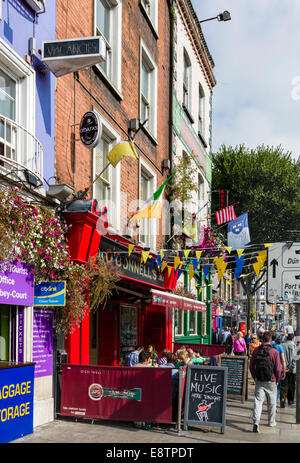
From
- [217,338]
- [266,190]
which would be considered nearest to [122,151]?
[217,338]

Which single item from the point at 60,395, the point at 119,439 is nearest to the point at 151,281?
the point at 60,395

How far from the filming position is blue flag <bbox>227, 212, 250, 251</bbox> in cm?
2034

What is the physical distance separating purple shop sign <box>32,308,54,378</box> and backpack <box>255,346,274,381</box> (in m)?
3.77

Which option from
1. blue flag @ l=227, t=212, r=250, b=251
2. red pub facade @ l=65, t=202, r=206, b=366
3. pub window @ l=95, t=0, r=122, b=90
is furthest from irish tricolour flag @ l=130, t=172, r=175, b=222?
blue flag @ l=227, t=212, r=250, b=251

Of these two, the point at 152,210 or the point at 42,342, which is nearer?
the point at 42,342

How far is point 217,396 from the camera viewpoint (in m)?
9.28

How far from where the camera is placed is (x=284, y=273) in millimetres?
10742

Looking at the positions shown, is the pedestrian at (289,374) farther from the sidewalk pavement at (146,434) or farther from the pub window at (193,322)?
the pub window at (193,322)

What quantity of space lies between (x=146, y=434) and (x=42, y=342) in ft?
7.70

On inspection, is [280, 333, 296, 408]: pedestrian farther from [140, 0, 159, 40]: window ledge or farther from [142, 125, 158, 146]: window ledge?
[140, 0, 159, 40]: window ledge

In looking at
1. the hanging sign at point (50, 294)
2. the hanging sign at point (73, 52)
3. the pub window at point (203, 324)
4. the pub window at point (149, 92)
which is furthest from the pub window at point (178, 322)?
the hanging sign at point (73, 52)

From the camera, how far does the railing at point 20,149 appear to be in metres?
8.51

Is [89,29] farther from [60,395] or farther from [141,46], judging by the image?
[60,395]

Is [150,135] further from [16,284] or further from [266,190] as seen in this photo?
[266,190]
